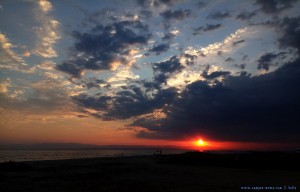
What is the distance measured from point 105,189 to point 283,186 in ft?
47.2

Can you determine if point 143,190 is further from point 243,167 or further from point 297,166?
point 297,166

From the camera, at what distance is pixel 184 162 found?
44.2 m

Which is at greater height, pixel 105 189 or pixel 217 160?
pixel 217 160

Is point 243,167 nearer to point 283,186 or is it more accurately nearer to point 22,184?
point 283,186

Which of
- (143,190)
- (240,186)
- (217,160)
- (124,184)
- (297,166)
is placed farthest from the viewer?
(217,160)

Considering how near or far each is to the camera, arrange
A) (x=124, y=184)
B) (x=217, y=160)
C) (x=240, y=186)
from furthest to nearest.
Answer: (x=217, y=160) → (x=124, y=184) → (x=240, y=186)

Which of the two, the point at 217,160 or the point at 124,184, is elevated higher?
the point at 217,160

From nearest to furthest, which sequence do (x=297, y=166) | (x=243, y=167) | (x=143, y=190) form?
(x=143, y=190)
(x=297, y=166)
(x=243, y=167)

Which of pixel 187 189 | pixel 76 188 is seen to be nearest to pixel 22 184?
pixel 76 188

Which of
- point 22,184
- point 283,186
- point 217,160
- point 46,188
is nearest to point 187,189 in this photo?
point 283,186

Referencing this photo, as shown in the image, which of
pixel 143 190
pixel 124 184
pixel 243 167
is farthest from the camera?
pixel 243 167

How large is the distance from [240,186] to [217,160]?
2072 cm

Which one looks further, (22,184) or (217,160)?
(217,160)

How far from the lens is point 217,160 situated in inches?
1656
